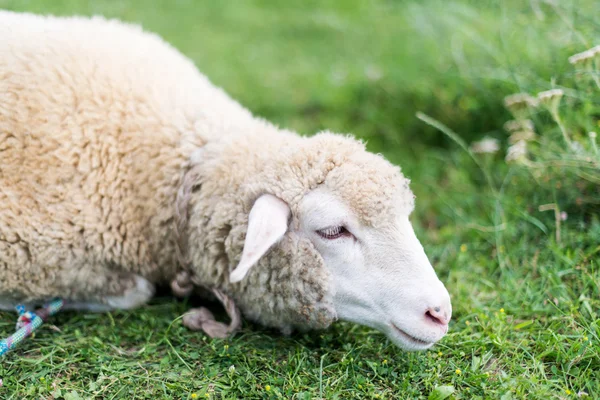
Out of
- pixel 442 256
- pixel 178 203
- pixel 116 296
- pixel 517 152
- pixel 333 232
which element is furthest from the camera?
pixel 442 256

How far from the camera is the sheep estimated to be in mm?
2748

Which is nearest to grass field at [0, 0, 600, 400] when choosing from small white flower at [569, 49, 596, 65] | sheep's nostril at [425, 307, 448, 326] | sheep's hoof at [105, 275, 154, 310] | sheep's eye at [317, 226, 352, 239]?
sheep's hoof at [105, 275, 154, 310]

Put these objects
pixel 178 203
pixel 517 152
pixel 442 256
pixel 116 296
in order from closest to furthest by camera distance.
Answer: pixel 178 203, pixel 116 296, pixel 517 152, pixel 442 256

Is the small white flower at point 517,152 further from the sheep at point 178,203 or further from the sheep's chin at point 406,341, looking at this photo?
the sheep's chin at point 406,341

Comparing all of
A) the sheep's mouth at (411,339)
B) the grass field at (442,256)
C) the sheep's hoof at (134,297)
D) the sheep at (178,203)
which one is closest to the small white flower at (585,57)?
the grass field at (442,256)

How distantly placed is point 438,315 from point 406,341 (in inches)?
8.4

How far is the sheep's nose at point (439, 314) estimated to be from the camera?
8.60ft

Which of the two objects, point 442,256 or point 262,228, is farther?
point 442,256

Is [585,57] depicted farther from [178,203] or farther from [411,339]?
[178,203]

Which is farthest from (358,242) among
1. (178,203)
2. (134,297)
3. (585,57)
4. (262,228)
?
(585,57)

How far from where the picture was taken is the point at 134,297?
11.0 feet

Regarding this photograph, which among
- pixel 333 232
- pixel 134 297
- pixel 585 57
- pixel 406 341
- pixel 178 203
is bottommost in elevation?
pixel 134 297

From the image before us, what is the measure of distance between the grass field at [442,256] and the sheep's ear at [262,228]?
2.08 feet

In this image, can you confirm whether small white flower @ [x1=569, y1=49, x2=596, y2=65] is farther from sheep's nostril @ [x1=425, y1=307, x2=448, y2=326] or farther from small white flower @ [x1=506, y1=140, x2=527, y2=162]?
sheep's nostril @ [x1=425, y1=307, x2=448, y2=326]
